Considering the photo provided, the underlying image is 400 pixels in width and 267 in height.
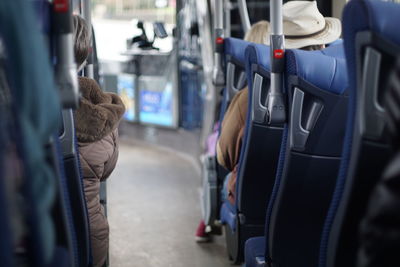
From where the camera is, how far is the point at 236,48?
11.6 ft

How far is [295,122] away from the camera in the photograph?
1.96 metres

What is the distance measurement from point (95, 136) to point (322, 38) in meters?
1.05

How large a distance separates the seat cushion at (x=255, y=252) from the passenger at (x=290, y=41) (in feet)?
1.89

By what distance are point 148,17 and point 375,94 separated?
6.49m

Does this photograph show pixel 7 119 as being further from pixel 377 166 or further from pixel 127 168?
pixel 127 168

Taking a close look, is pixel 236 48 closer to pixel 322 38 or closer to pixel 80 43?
pixel 322 38

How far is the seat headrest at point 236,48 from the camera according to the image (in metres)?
3.48

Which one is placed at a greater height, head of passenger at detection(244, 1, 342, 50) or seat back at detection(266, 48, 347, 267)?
head of passenger at detection(244, 1, 342, 50)

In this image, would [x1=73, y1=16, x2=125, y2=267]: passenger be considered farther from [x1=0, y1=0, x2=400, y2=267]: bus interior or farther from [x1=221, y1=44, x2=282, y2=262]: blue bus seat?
[x1=221, y1=44, x2=282, y2=262]: blue bus seat

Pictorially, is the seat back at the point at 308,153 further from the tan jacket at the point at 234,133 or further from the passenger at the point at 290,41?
the tan jacket at the point at 234,133

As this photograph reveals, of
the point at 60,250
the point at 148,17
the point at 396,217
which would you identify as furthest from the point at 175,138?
the point at 396,217

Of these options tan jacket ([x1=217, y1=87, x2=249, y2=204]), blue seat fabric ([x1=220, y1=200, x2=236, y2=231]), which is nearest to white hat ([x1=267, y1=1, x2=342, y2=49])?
tan jacket ([x1=217, y1=87, x2=249, y2=204])

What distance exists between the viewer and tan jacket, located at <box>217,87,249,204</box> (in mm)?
2842

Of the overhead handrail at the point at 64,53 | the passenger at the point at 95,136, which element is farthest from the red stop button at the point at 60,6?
the passenger at the point at 95,136
